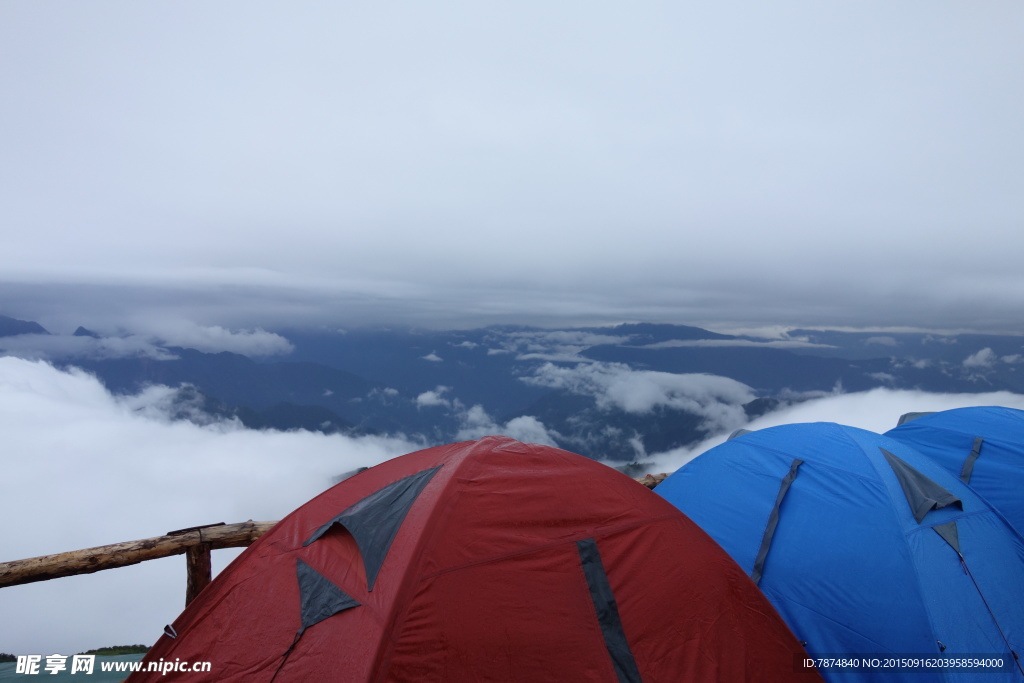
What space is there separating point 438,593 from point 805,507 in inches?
189

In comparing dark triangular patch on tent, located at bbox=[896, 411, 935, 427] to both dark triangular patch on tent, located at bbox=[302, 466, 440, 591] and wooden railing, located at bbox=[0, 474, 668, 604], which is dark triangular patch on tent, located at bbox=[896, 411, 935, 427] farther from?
wooden railing, located at bbox=[0, 474, 668, 604]

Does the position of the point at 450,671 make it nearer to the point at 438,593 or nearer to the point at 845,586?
the point at 438,593

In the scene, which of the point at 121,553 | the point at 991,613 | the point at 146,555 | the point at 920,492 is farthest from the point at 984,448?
the point at 121,553

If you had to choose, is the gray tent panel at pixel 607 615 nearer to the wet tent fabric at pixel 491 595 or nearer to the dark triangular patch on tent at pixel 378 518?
the wet tent fabric at pixel 491 595

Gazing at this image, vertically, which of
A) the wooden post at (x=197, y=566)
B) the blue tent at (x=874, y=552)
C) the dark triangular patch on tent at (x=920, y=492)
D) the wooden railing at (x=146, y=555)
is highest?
the dark triangular patch on tent at (x=920, y=492)

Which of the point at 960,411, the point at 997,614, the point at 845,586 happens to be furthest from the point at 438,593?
the point at 960,411

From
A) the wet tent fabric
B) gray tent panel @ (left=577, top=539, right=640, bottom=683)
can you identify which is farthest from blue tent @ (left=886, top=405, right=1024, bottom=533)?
gray tent panel @ (left=577, top=539, right=640, bottom=683)

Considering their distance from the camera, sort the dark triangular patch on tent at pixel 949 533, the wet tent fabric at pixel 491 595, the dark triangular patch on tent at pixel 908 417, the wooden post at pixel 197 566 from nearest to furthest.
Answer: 1. the wet tent fabric at pixel 491 595
2. the dark triangular patch on tent at pixel 949 533
3. the wooden post at pixel 197 566
4. the dark triangular patch on tent at pixel 908 417

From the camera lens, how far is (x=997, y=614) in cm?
538

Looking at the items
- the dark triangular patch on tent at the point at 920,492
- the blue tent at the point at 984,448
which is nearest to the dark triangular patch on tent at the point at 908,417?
the blue tent at the point at 984,448

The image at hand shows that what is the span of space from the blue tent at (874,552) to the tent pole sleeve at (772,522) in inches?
0.5

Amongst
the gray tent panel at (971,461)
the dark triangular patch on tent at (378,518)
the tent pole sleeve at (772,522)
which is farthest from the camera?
the gray tent panel at (971,461)

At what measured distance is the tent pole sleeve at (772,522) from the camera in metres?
6.04

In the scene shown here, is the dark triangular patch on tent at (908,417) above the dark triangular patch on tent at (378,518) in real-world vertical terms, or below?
below
